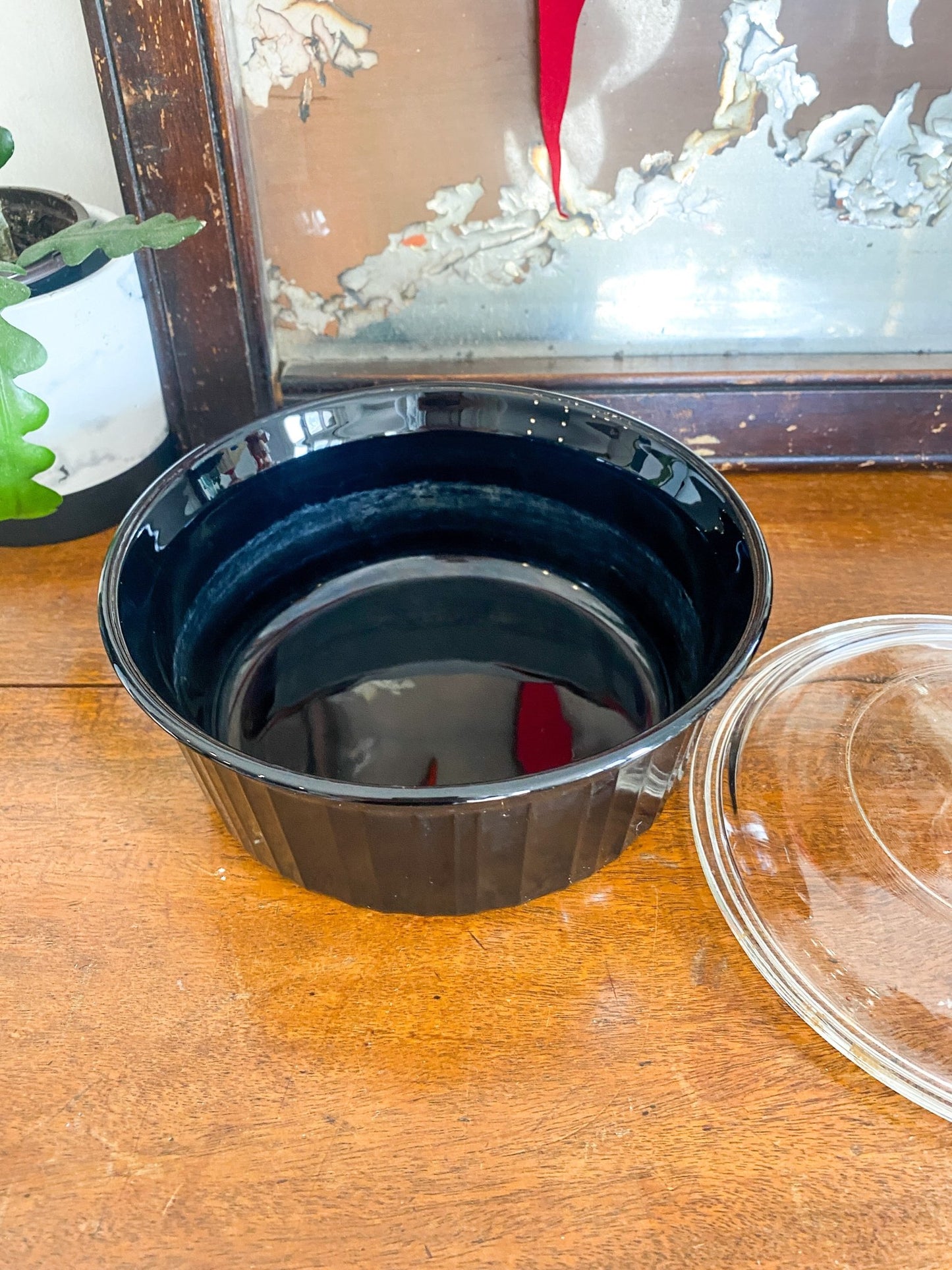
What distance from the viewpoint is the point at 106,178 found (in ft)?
2.07

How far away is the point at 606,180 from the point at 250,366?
24 centimetres

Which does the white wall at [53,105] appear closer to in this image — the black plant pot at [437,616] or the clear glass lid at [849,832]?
the black plant pot at [437,616]

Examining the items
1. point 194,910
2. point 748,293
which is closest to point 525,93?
point 748,293

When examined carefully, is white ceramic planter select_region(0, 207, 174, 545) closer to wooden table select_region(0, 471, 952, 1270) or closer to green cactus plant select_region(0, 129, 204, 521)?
green cactus plant select_region(0, 129, 204, 521)

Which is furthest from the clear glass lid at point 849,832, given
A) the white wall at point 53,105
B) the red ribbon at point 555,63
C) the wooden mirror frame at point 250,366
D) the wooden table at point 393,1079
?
the white wall at point 53,105

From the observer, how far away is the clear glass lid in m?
0.39

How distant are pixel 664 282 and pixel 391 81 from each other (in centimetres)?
20

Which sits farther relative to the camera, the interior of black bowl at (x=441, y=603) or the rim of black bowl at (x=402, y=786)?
the interior of black bowl at (x=441, y=603)

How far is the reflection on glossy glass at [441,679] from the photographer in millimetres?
491

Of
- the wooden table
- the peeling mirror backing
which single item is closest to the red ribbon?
the peeling mirror backing

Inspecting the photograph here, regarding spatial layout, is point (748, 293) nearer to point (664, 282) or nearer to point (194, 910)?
point (664, 282)

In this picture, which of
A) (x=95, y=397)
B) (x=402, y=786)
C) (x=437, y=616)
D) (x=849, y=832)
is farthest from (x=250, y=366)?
(x=849, y=832)

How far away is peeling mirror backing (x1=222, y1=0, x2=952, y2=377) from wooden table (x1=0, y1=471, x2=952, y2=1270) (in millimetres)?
325

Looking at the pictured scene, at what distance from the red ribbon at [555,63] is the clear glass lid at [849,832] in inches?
12.2
